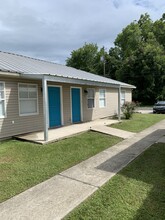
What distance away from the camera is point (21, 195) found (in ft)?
12.5

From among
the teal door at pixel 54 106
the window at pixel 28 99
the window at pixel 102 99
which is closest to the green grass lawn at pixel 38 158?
the window at pixel 28 99

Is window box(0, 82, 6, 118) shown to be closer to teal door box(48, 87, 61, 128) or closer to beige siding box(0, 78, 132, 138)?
beige siding box(0, 78, 132, 138)

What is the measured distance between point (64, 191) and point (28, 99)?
18.8 feet

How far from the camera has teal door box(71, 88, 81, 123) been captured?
11.9 metres

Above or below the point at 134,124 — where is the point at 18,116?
above

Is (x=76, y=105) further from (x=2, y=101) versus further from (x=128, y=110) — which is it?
(x=2, y=101)

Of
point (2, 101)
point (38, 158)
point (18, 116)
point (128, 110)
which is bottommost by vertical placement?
point (38, 158)

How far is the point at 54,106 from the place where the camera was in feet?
34.4

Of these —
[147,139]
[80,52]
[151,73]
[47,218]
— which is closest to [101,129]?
[147,139]

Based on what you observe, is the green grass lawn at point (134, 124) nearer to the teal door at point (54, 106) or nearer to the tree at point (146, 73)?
the teal door at point (54, 106)

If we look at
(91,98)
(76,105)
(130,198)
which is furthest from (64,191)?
(91,98)

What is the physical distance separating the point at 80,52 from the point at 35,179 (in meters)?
46.6

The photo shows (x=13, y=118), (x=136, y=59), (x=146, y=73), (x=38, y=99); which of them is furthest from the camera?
(x=136, y=59)

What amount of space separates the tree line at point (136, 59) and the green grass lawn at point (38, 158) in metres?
25.6
